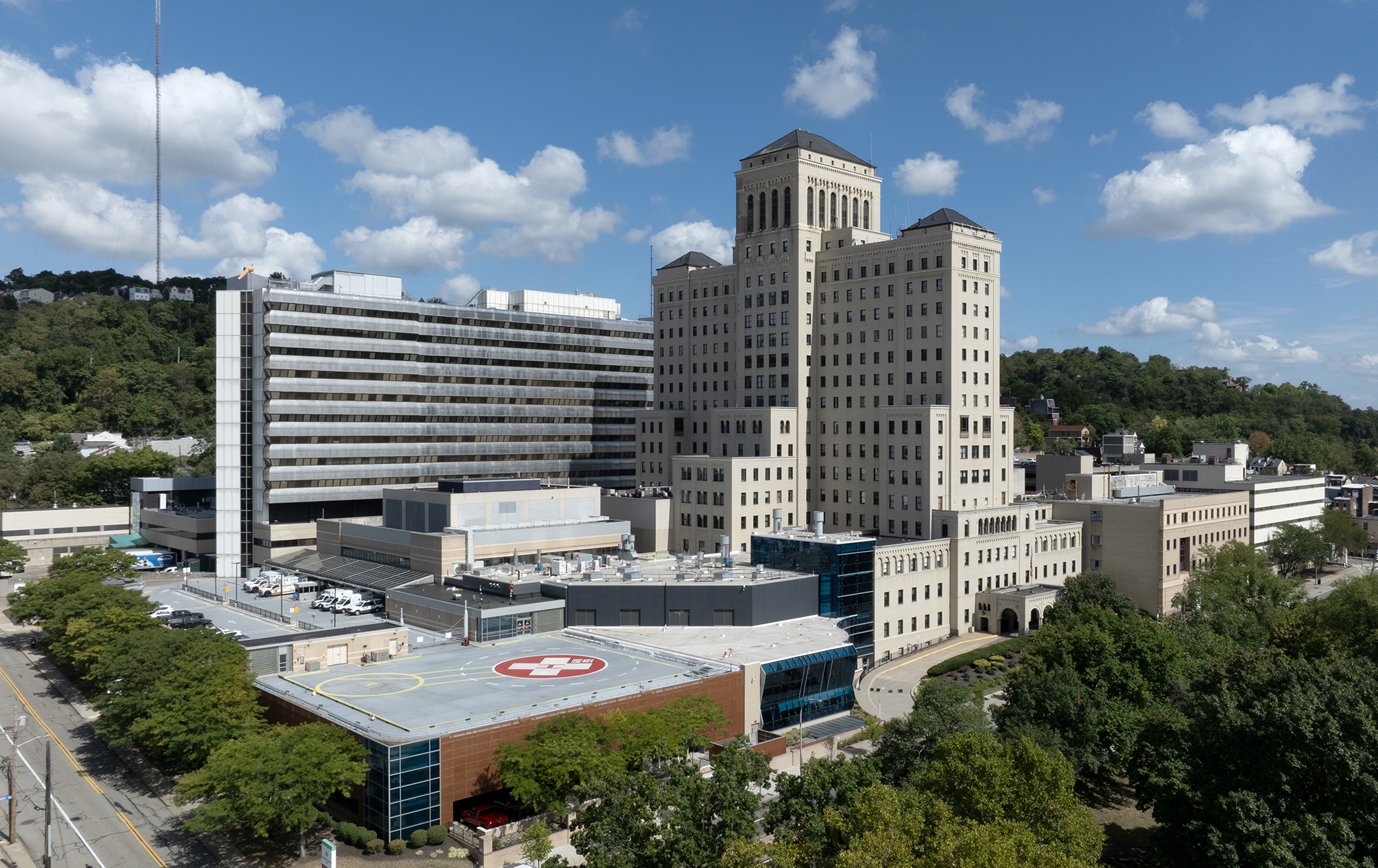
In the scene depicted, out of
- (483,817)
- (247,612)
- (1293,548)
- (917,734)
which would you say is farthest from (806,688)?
(1293,548)

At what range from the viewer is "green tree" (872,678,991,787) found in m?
58.0

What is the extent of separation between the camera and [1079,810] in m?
47.1

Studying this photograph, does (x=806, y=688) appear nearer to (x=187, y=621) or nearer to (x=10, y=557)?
(x=187, y=621)

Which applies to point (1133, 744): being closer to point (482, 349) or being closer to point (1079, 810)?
point (1079, 810)

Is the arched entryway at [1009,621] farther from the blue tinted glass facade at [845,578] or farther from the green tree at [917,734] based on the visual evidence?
the green tree at [917,734]

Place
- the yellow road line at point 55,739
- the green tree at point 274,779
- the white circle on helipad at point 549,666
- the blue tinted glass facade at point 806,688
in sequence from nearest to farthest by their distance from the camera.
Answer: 1. the green tree at point 274,779
2. the yellow road line at point 55,739
3. the white circle on helipad at point 549,666
4. the blue tinted glass facade at point 806,688

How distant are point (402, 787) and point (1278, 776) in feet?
158

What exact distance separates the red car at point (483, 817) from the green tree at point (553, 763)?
1909 millimetres

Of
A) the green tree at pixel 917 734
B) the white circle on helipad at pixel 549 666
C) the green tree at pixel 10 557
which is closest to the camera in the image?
the green tree at pixel 917 734

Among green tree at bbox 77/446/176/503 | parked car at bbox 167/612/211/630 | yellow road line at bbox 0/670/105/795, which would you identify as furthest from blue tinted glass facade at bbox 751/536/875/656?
green tree at bbox 77/446/176/503

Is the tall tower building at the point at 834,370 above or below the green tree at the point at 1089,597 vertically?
above

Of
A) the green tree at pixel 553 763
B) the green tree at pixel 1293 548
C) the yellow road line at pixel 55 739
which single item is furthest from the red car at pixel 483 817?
the green tree at pixel 1293 548

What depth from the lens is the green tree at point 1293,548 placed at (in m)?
148

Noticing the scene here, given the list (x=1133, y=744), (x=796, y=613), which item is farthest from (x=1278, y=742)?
(x=796, y=613)
